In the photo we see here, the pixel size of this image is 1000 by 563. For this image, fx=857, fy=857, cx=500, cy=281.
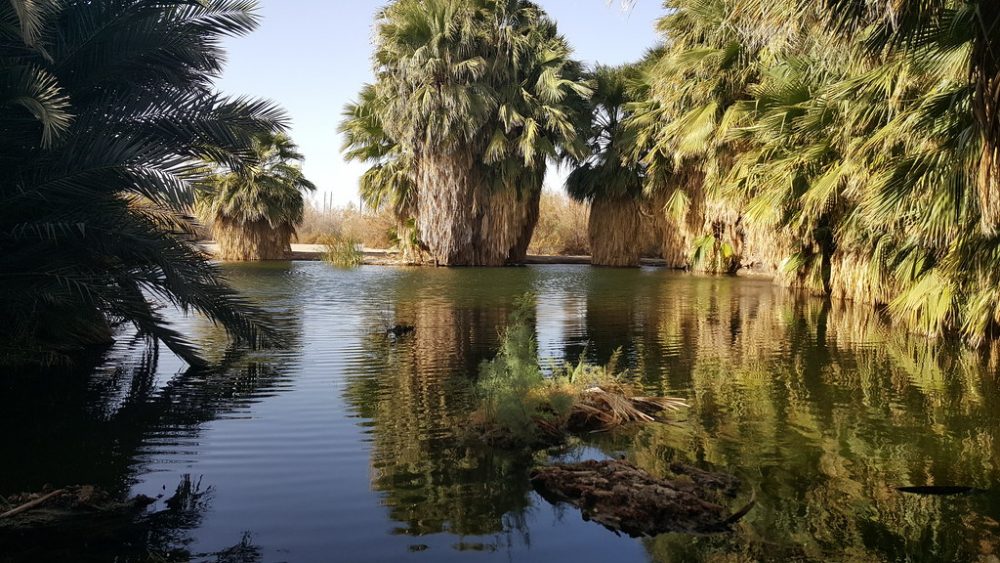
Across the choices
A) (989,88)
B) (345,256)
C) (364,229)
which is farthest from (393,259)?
(989,88)

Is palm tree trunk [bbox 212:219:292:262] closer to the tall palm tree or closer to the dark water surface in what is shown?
the dark water surface

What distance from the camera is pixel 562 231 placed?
48688mm

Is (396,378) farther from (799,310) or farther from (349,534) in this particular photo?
(799,310)

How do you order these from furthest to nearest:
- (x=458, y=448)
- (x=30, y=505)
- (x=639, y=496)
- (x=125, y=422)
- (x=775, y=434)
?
1. (x=125, y=422)
2. (x=775, y=434)
3. (x=458, y=448)
4. (x=639, y=496)
5. (x=30, y=505)

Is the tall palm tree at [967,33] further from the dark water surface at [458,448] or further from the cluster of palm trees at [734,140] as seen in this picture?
the dark water surface at [458,448]

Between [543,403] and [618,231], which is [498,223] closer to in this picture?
[618,231]

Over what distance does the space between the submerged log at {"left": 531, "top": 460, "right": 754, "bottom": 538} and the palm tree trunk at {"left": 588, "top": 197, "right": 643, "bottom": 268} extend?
30327mm

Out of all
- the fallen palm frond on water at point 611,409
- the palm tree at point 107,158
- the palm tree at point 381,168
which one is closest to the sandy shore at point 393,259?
the palm tree at point 381,168

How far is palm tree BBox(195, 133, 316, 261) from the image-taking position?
33.7 meters

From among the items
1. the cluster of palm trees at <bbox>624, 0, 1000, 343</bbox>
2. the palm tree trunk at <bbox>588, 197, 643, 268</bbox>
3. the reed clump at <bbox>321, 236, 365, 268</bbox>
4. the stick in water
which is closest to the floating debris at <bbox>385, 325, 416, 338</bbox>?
the cluster of palm trees at <bbox>624, 0, 1000, 343</bbox>

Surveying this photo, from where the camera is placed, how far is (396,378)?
8594 mm

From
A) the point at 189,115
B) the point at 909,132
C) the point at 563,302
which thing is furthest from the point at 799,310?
the point at 189,115

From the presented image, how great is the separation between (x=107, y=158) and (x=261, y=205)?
27367mm

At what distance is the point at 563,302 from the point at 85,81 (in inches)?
445
